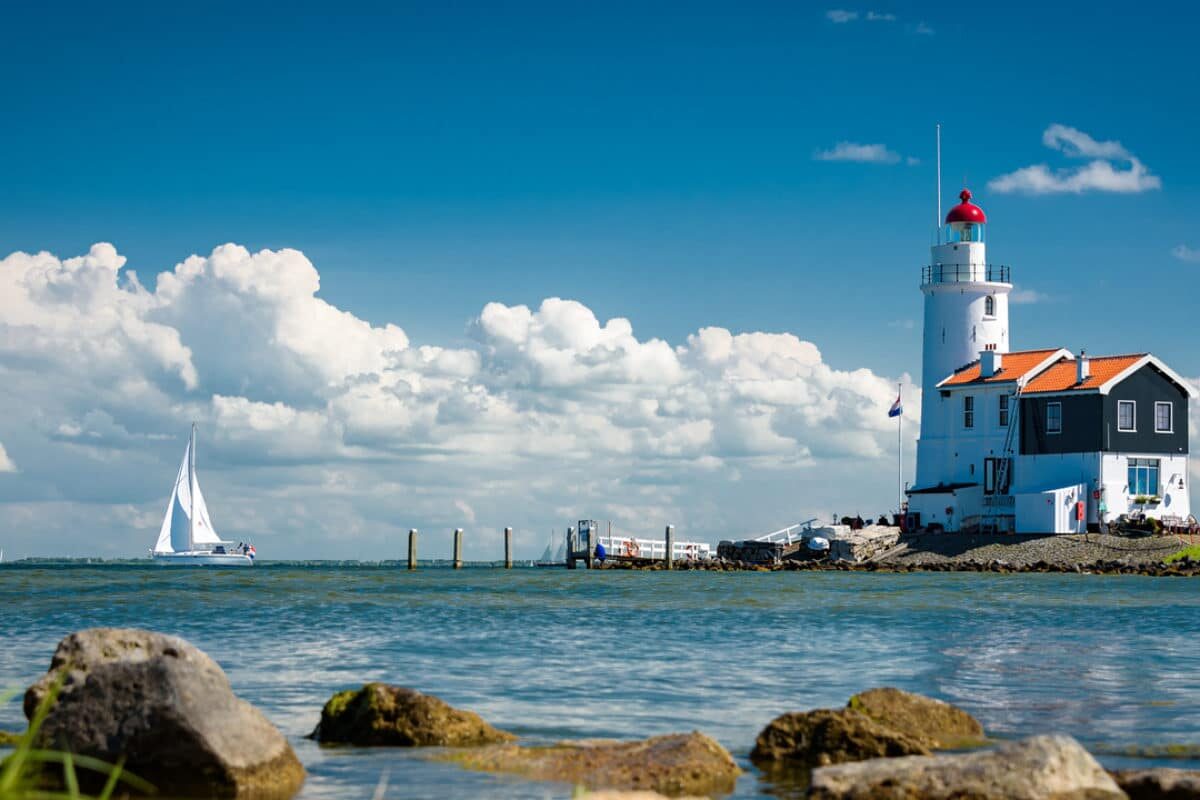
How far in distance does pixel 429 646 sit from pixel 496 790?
12.1 m

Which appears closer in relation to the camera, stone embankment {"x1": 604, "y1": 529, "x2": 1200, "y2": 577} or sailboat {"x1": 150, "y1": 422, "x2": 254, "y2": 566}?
stone embankment {"x1": 604, "y1": 529, "x2": 1200, "y2": 577}

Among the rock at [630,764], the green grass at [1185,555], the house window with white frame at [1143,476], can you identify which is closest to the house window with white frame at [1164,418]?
the house window with white frame at [1143,476]

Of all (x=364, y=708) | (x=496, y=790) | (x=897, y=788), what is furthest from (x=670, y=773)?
(x=364, y=708)

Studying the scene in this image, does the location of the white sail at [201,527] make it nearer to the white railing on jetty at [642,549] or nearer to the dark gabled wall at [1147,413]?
the white railing on jetty at [642,549]

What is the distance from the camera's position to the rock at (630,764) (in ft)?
33.3

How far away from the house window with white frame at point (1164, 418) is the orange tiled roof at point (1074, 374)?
226 centimetres

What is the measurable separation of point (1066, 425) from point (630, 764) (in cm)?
5261

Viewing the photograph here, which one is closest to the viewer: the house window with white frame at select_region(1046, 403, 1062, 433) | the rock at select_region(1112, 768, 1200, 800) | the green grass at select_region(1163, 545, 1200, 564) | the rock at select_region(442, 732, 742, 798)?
the rock at select_region(1112, 768, 1200, 800)

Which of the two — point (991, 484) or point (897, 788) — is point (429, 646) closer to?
point (897, 788)

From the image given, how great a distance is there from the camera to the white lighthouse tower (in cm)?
6444

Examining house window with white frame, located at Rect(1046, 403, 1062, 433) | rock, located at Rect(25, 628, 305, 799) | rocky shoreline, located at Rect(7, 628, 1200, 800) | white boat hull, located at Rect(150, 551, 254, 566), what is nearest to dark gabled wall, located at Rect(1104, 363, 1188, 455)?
house window with white frame, located at Rect(1046, 403, 1062, 433)

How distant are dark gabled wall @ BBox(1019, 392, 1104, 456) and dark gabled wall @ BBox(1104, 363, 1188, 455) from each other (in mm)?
481

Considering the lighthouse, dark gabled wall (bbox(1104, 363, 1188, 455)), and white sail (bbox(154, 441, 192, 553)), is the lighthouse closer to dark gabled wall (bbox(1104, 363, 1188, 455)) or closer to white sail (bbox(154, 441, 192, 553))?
dark gabled wall (bbox(1104, 363, 1188, 455))

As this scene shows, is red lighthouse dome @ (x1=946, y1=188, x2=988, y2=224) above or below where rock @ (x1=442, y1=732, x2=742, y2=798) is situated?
above
